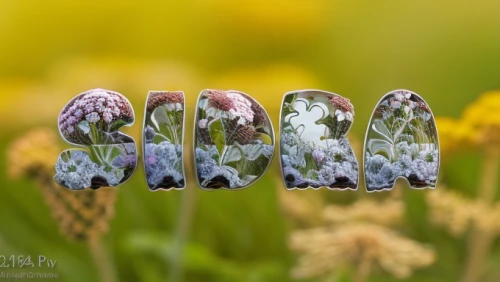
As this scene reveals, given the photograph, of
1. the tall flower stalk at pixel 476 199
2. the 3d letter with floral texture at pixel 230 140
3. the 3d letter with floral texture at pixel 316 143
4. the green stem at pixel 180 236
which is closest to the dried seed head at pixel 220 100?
the 3d letter with floral texture at pixel 230 140

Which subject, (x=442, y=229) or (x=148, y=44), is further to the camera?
(x=442, y=229)

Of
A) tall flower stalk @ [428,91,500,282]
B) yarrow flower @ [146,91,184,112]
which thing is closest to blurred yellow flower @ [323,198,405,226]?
tall flower stalk @ [428,91,500,282]

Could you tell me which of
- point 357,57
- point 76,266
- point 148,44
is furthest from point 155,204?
point 357,57

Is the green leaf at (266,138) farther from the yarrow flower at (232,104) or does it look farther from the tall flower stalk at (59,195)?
the tall flower stalk at (59,195)

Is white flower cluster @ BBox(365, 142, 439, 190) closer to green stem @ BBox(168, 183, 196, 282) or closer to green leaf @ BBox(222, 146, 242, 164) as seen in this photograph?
green leaf @ BBox(222, 146, 242, 164)

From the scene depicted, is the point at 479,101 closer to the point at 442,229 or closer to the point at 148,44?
the point at 442,229

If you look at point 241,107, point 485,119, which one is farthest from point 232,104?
point 485,119
